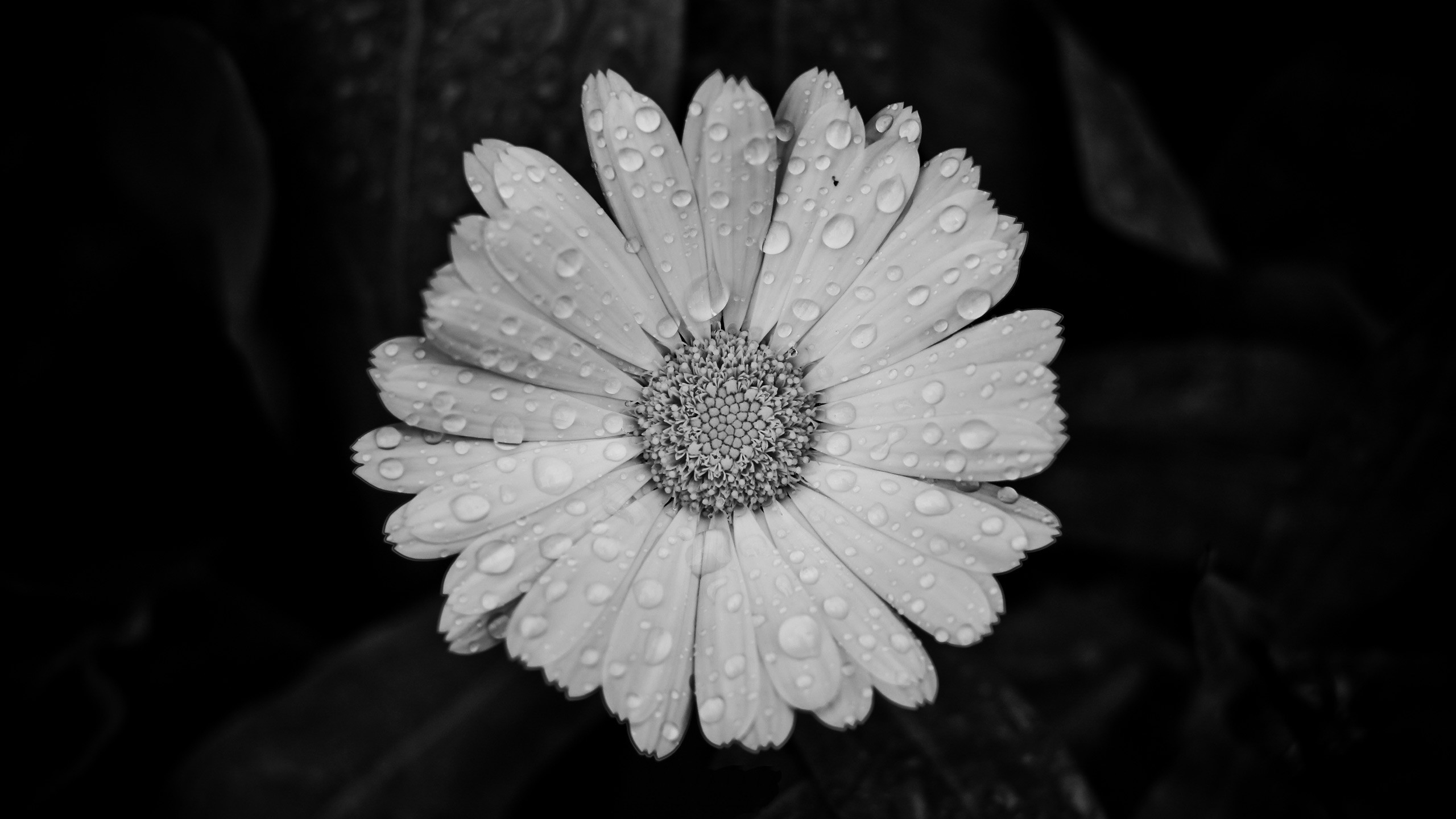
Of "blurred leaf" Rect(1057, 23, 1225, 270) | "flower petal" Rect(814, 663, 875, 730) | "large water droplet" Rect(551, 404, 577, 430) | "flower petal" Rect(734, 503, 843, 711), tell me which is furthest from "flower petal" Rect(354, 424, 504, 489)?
"blurred leaf" Rect(1057, 23, 1225, 270)

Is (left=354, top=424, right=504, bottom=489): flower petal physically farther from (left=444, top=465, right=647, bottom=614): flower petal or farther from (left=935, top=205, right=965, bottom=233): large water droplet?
(left=935, top=205, right=965, bottom=233): large water droplet

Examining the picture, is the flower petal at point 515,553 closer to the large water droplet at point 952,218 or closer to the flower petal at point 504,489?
the flower petal at point 504,489

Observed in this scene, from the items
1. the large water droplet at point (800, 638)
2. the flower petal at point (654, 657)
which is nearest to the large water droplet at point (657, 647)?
the flower petal at point (654, 657)

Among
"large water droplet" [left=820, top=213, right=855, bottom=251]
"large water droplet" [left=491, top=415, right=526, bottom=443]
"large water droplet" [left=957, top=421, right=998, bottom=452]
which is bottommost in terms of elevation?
"large water droplet" [left=491, top=415, right=526, bottom=443]

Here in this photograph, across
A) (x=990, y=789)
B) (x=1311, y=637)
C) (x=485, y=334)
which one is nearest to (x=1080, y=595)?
(x=1311, y=637)

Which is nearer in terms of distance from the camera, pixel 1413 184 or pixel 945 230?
pixel 945 230

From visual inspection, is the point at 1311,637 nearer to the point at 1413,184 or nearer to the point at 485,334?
the point at 1413,184

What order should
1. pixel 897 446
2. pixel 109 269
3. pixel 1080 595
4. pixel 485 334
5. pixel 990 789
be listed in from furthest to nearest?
pixel 1080 595
pixel 109 269
pixel 990 789
pixel 897 446
pixel 485 334
